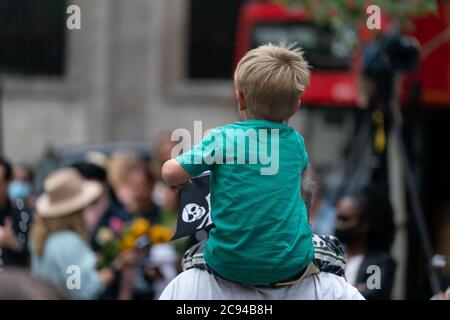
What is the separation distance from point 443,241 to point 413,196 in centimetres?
122

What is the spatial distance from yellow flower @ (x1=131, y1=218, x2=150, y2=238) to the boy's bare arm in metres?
3.99

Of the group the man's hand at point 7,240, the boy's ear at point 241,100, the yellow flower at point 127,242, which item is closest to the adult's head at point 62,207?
the yellow flower at point 127,242

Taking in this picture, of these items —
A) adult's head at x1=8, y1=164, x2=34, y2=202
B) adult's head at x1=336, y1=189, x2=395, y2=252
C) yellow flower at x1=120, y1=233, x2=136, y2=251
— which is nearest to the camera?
adult's head at x1=336, y1=189, x2=395, y2=252

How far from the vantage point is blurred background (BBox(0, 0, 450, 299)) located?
Answer: 667 cm

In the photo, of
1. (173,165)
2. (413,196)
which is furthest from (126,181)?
(173,165)

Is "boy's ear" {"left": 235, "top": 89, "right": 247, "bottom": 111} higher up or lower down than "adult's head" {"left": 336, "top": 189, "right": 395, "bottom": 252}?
higher up

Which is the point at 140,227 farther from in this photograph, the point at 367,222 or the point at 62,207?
the point at 367,222

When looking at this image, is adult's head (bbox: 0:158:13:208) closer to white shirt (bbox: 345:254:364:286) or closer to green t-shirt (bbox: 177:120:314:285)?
white shirt (bbox: 345:254:364:286)

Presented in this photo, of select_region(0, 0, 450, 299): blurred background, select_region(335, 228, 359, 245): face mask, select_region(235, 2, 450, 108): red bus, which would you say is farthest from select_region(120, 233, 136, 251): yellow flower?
select_region(235, 2, 450, 108): red bus

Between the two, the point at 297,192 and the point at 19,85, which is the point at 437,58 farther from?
the point at 19,85

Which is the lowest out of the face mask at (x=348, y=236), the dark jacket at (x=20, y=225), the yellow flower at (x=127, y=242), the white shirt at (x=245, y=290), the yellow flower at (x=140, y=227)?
the yellow flower at (x=127, y=242)

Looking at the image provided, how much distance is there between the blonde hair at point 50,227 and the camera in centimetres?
604

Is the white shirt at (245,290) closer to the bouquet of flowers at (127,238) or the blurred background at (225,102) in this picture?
the blurred background at (225,102)

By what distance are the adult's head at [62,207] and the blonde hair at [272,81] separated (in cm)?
335
